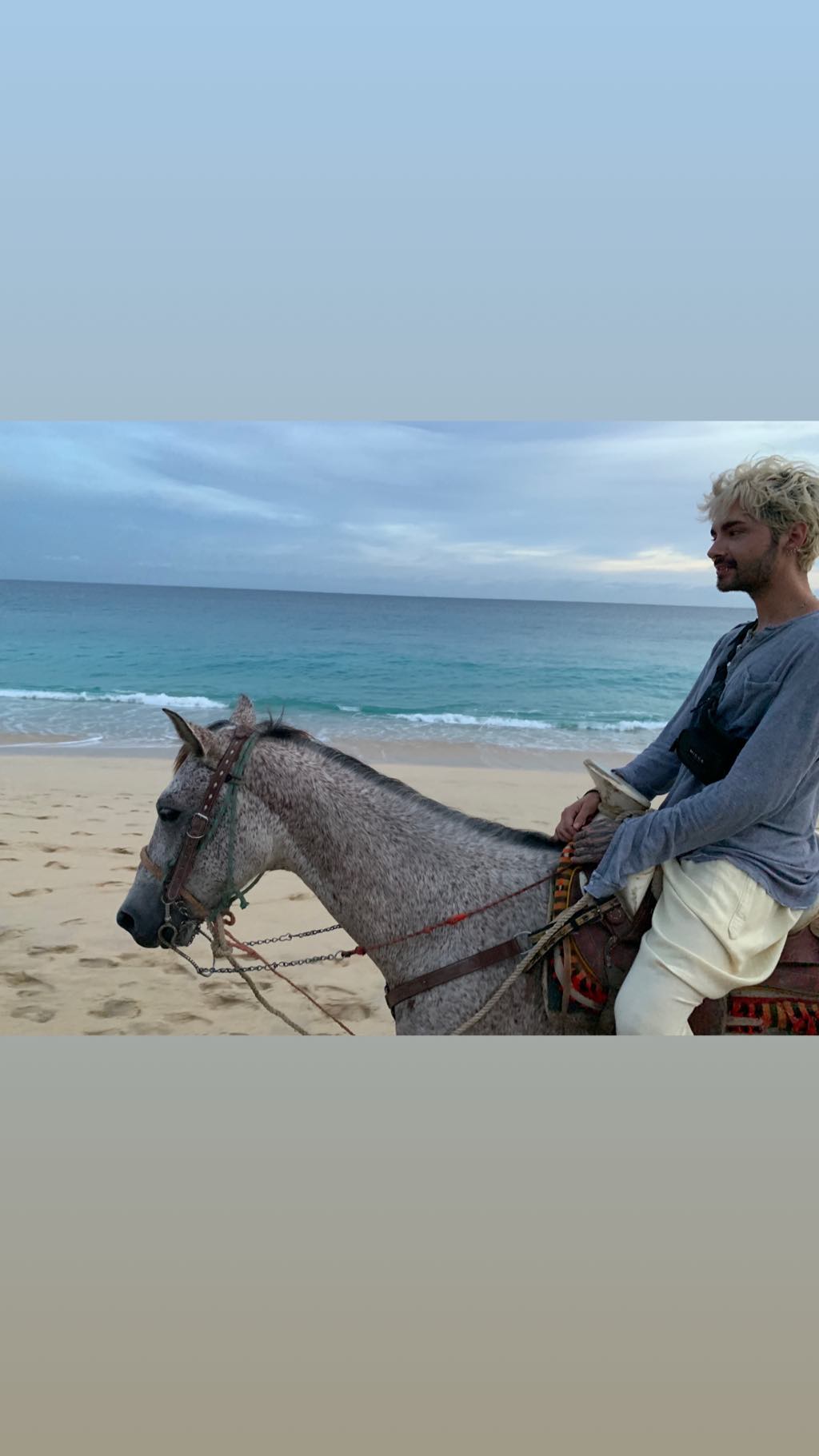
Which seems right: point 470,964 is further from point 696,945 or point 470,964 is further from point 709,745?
point 709,745

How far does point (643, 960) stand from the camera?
1543 mm

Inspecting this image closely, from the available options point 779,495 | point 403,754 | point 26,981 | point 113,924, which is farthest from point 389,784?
point 403,754

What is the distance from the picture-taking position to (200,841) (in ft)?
5.80

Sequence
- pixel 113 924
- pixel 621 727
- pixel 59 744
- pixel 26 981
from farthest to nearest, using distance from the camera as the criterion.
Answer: pixel 621 727 → pixel 59 744 → pixel 113 924 → pixel 26 981

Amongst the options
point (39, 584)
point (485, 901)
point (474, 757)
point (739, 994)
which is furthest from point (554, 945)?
point (39, 584)

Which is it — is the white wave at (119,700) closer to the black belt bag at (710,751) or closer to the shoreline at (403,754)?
the shoreline at (403,754)

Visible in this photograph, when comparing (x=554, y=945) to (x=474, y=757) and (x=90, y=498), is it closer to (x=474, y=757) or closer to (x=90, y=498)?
(x=474, y=757)

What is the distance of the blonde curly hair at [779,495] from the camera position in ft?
4.84

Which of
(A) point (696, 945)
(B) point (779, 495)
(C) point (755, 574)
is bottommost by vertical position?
(A) point (696, 945)

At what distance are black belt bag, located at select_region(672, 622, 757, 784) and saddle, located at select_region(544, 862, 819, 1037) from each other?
28 centimetres

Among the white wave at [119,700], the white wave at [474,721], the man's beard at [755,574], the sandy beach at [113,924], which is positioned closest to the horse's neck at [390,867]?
the man's beard at [755,574]

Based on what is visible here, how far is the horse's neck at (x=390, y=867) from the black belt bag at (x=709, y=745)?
400 millimetres

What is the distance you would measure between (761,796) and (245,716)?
3.44 ft

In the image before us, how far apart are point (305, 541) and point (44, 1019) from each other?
26980 mm
